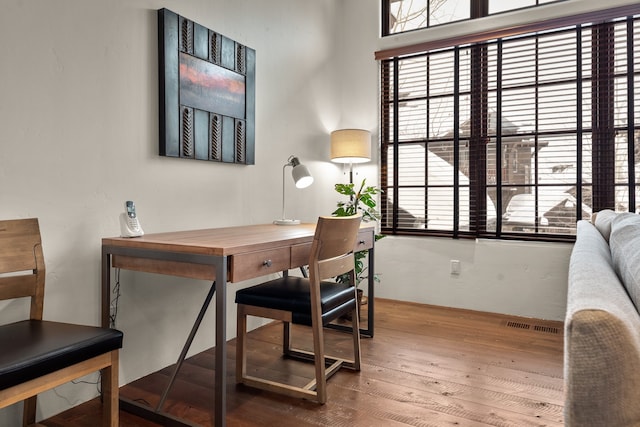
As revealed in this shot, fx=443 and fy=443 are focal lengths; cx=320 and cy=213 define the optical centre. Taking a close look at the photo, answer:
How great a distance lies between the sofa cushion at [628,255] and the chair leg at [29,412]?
196 cm

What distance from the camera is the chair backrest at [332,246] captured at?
1939 millimetres

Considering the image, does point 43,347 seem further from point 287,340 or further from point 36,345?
point 287,340

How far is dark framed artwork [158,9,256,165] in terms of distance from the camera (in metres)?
2.27

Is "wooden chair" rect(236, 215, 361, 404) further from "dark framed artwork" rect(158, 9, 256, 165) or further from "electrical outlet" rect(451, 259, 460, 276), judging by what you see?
"electrical outlet" rect(451, 259, 460, 276)

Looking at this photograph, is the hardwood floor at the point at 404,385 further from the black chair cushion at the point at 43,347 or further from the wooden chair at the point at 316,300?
the black chair cushion at the point at 43,347

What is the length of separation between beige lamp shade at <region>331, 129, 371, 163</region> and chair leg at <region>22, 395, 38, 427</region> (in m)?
2.53

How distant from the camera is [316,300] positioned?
6.30 ft

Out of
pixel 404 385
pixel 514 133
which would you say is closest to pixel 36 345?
pixel 404 385

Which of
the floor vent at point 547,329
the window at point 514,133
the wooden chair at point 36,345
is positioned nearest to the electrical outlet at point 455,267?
the window at point 514,133

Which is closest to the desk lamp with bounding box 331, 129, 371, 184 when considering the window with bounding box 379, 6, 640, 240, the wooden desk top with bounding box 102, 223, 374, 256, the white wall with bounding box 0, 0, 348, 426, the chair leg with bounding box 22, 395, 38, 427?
the window with bounding box 379, 6, 640, 240

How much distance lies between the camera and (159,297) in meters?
2.32

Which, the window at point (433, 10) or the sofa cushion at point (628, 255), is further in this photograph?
the window at point (433, 10)

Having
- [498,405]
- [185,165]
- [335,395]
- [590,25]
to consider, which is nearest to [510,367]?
[498,405]

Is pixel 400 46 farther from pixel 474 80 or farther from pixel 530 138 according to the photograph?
pixel 530 138
